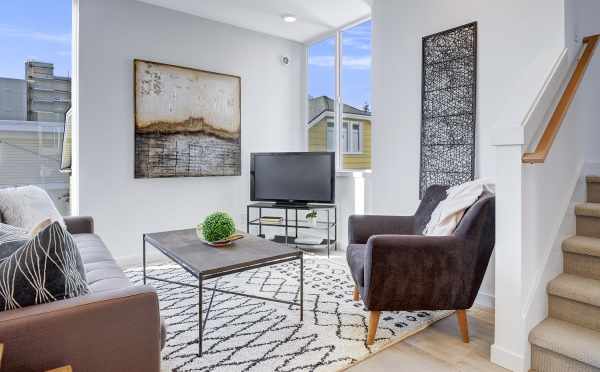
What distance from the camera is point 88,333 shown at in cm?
116

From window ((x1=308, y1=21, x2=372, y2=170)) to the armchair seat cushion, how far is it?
2052mm

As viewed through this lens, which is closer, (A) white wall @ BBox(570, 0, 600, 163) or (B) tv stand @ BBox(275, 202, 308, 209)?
(A) white wall @ BBox(570, 0, 600, 163)

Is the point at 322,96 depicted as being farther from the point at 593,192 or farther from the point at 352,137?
the point at 593,192

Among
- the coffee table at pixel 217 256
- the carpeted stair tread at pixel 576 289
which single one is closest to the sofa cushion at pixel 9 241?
the coffee table at pixel 217 256

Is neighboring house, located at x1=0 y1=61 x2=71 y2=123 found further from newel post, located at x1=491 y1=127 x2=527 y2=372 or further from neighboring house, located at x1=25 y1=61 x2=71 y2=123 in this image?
newel post, located at x1=491 y1=127 x2=527 y2=372

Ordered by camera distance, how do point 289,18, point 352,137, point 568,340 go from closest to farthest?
point 568,340 < point 289,18 < point 352,137

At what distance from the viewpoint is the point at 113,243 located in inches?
148

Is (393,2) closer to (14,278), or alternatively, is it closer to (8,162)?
(14,278)

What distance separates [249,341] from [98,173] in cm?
245

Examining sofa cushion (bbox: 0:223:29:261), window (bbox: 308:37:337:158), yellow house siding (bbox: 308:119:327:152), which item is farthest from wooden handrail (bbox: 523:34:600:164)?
yellow house siding (bbox: 308:119:327:152)

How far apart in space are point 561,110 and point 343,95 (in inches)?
115

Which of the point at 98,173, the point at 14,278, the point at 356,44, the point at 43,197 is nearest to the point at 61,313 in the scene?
the point at 14,278

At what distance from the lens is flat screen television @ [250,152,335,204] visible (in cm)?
425

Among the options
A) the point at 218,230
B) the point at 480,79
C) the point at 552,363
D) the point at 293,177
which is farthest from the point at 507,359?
the point at 293,177
